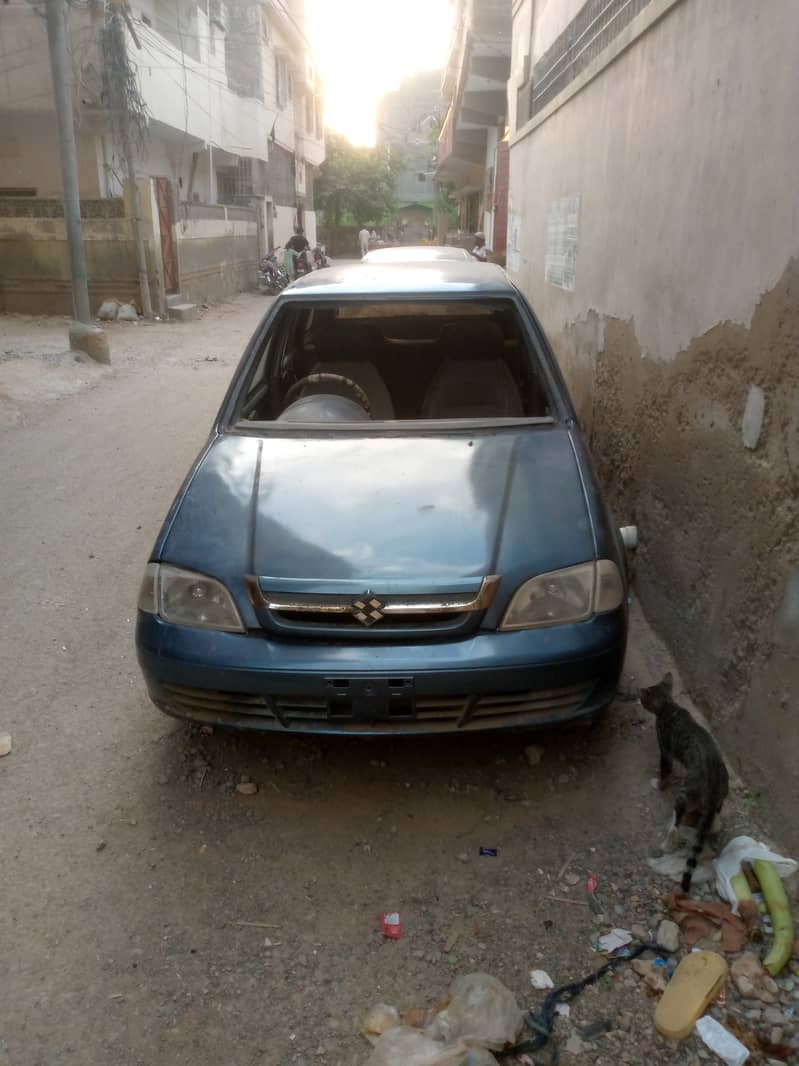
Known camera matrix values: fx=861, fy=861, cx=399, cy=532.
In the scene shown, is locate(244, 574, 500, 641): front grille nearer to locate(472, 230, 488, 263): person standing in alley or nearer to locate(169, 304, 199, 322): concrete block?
locate(472, 230, 488, 263): person standing in alley

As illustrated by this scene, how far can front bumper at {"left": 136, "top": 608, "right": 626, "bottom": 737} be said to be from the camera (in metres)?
2.45

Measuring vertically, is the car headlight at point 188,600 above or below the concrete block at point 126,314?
above

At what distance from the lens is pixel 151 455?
22.6 ft

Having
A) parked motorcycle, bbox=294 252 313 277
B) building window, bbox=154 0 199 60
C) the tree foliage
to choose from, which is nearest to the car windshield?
building window, bbox=154 0 199 60

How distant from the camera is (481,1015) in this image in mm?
1947

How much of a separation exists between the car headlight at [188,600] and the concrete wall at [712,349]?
5.23ft

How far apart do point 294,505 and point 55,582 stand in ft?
7.10

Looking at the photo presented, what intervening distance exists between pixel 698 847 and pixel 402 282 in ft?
8.71

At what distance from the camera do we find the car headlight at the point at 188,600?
260 cm

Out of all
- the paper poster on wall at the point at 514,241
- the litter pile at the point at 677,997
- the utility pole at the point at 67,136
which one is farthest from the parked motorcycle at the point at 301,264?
the litter pile at the point at 677,997

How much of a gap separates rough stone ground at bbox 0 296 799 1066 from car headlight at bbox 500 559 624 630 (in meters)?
0.64

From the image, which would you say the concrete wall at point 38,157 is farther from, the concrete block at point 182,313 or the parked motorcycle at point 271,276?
the parked motorcycle at point 271,276


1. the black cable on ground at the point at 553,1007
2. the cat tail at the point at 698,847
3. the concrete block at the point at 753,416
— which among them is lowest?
the black cable on ground at the point at 553,1007

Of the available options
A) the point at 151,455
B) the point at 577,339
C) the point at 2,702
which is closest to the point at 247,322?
the point at 151,455
